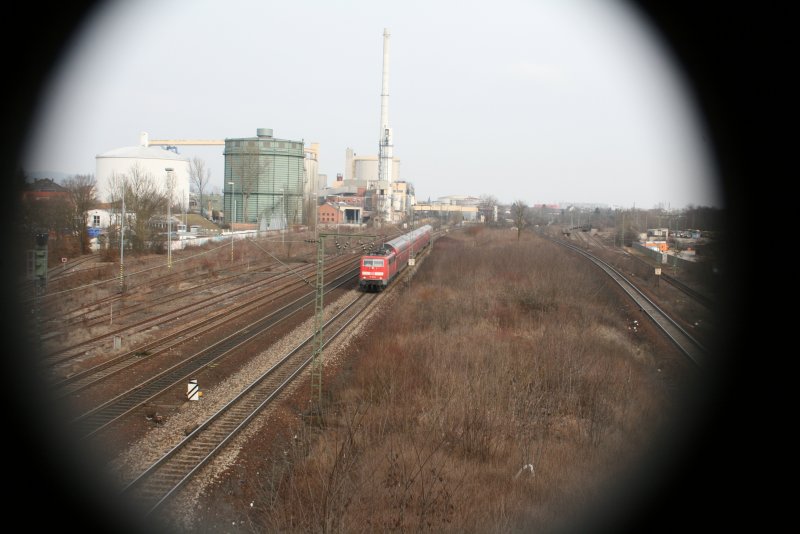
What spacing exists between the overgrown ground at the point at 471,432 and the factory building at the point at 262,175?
4492cm

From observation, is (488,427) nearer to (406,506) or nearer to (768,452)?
(406,506)

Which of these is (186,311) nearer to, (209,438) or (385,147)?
(209,438)

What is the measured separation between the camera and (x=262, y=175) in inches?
2409

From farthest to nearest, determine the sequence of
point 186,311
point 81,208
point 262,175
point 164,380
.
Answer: point 262,175 < point 81,208 < point 186,311 < point 164,380

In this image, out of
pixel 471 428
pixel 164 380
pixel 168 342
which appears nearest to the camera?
pixel 471 428

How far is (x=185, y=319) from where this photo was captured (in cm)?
1734

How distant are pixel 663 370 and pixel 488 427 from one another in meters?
6.63

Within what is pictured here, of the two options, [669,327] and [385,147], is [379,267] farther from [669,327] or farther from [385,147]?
[385,147]

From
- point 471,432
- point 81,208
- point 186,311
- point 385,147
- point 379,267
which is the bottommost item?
point 186,311

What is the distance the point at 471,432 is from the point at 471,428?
0.35ft

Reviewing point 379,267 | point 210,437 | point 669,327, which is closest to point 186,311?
point 379,267

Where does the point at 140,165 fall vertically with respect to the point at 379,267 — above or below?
above

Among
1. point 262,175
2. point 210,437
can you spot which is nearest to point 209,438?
point 210,437

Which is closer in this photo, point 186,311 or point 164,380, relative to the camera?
point 164,380
